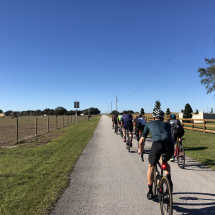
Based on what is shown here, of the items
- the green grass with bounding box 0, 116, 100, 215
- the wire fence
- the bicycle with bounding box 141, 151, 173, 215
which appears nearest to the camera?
the bicycle with bounding box 141, 151, 173, 215

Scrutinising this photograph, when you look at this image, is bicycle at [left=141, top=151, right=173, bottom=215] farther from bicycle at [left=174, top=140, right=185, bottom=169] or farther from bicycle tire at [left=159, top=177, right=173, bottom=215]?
bicycle at [left=174, top=140, right=185, bottom=169]

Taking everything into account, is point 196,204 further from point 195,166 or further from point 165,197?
point 195,166

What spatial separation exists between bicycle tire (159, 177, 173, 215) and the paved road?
0.25 meters

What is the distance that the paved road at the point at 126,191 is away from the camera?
11.0 feet

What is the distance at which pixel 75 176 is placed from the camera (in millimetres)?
5234

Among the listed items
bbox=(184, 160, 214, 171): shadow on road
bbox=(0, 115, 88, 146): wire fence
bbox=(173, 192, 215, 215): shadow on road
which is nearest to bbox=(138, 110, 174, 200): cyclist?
bbox=(173, 192, 215, 215): shadow on road

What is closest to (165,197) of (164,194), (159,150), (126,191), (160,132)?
(164,194)

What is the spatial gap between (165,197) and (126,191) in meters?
1.33

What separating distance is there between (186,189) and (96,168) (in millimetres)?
2872

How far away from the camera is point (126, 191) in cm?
414

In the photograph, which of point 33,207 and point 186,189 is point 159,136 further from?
point 33,207

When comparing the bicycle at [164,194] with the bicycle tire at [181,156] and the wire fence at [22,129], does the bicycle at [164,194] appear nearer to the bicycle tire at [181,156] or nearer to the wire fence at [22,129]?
the bicycle tire at [181,156]

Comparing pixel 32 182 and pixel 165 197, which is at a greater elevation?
pixel 165 197

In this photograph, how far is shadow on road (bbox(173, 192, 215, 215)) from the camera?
3262 mm
